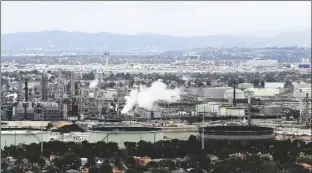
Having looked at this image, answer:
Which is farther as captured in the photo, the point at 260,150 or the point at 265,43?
the point at 265,43

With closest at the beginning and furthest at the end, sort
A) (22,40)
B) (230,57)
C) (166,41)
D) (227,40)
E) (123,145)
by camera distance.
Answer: (123,145) < (230,57) < (22,40) < (166,41) < (227,40)

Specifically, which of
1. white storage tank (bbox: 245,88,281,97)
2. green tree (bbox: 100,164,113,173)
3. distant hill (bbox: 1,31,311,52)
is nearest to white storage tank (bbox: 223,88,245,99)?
white storage tank (bbox: 245,88,281,97)

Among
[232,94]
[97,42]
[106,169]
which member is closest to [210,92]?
[232,94]

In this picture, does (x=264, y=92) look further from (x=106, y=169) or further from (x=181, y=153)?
(x=106, y=169)

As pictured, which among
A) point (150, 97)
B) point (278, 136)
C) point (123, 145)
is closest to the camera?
point (123, 145)

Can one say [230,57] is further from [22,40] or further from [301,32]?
[301,32]

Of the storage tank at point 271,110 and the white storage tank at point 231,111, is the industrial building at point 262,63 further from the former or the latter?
the white storage tank at point 231,111

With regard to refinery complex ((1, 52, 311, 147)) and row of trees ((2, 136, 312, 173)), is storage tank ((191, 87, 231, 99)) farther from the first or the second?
row of trees ((2, 136, 312, 173))

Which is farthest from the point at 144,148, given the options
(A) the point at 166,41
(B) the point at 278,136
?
(A) the point at 166,41

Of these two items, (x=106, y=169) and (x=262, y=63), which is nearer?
(x=106, y=169)

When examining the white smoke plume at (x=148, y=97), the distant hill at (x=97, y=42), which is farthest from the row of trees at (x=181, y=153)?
the distant hill at (x=97, y=42)

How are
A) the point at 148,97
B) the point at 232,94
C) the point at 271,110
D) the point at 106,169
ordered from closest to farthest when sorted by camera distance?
the point at 106,169 → the point at 271,110 → the point at 148,97 → the point at 232,94
